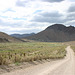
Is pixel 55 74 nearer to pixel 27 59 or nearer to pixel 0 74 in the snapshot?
pixel 0 74

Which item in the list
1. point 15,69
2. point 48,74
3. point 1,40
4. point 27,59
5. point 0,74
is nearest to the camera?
point 0,74

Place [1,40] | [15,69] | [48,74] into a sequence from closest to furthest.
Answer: [48,74] → [15,69] → [1,40]

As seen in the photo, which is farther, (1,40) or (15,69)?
(1,40)

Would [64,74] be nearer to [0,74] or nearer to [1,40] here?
[0,74]

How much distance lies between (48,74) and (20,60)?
4.93 m

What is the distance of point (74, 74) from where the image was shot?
1196cm

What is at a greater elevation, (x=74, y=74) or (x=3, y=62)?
(x=3, y=62)

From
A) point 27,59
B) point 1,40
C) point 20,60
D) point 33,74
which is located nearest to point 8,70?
point 33,74

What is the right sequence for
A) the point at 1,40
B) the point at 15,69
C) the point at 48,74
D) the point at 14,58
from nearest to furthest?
the point at 48,74 → the point at 15,69 → the point at 14,58 → the point at 1,40

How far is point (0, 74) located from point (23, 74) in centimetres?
150

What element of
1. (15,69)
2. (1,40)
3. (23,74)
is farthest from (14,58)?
(1,40)

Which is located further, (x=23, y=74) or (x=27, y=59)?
(x=27, y=59)

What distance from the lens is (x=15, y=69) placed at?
12539 mm

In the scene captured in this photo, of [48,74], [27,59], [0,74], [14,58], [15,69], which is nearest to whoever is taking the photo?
[0,74]
